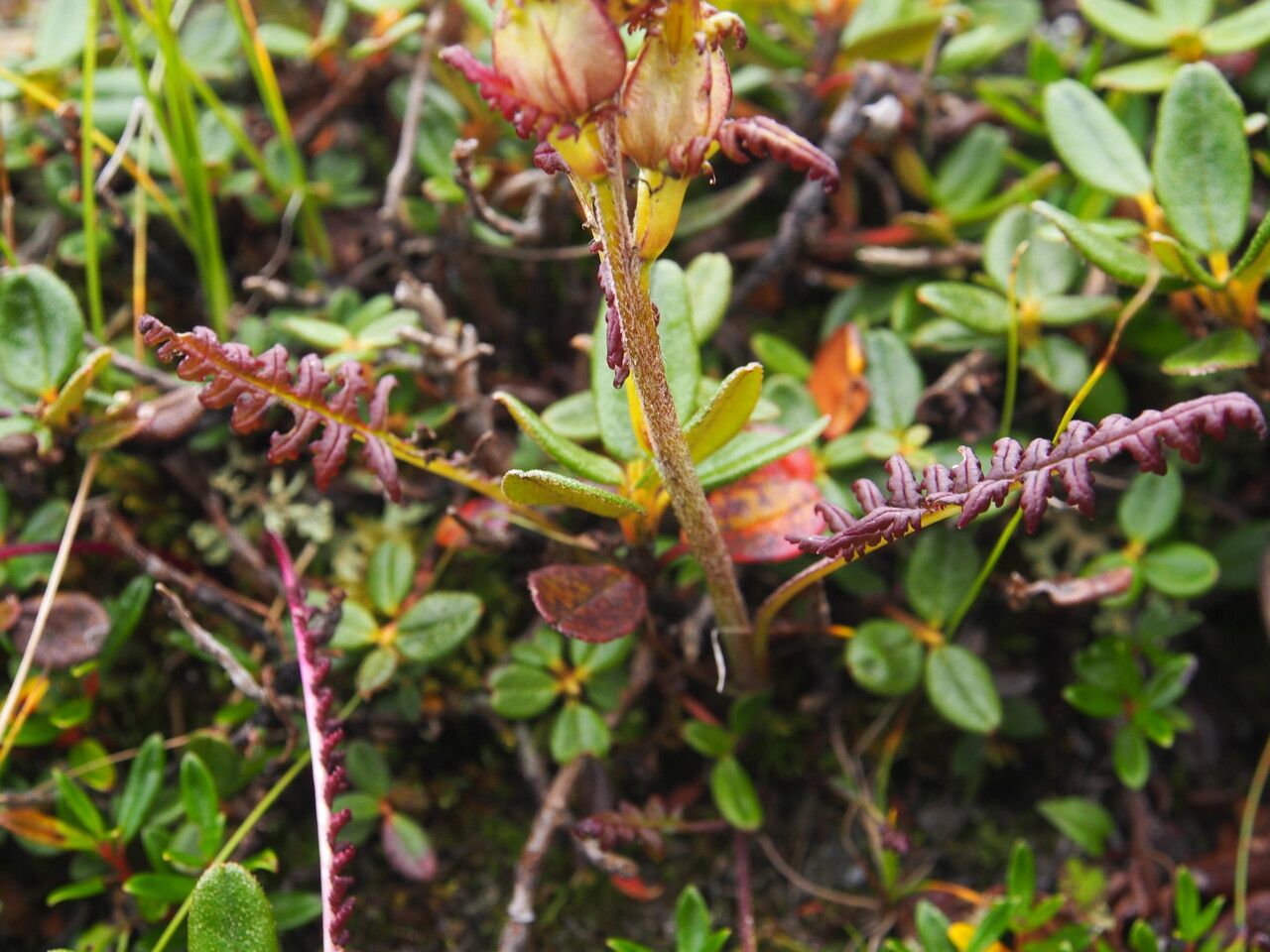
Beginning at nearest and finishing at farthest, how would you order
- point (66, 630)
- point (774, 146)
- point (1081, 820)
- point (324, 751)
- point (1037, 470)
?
point (1037, 470), point (774, 146), point (324, 751), point (66, 630), point (1081, 820)

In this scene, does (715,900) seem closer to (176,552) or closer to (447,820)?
(447,820)

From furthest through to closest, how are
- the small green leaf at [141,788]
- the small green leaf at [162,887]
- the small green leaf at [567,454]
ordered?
the small green leaf at [141,788] < the small green leaf at [162,887] < the small green leaf at [567,454]

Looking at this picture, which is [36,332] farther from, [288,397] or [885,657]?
[885,657]

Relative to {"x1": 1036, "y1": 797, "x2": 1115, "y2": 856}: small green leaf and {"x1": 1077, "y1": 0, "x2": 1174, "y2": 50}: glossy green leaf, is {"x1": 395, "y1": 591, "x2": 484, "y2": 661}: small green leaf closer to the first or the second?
{"x1": 1036, "y1": 797, "x2": 1115, "y2": 856}: small green leaf

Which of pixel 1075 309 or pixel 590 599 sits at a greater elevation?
pixel 1075 309

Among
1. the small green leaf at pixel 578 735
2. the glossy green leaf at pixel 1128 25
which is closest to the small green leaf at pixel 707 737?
the small green leaf at pixel 578 735

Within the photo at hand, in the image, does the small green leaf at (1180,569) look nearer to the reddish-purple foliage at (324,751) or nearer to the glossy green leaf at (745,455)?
the glossy green leaf at (745,455)

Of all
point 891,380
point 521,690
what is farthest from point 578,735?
point 891,380

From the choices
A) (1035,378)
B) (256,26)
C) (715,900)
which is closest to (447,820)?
(715,900)
